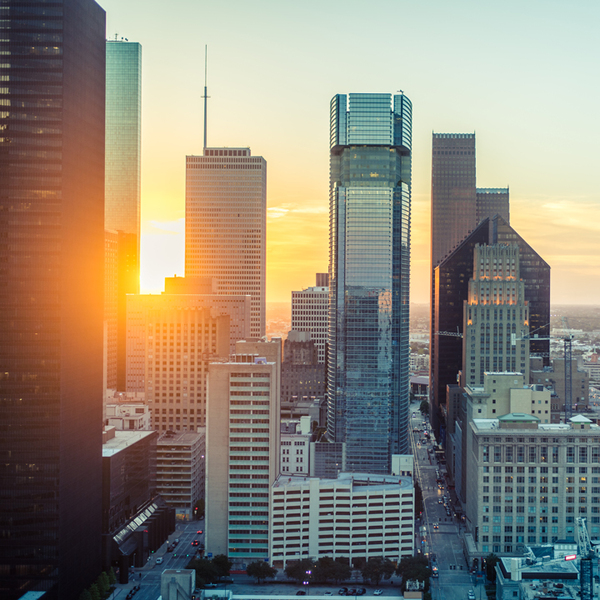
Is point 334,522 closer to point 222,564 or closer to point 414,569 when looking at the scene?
point 414,569

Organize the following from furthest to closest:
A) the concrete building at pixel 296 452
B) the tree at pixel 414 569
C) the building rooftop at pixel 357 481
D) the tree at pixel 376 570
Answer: the concrete building at pixel 296 452 < the building rooftop at pixel 357 481 < the tree at pixel 376 570 < the tree at pixel 414 569

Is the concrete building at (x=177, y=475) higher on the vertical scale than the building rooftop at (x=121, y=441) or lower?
lower

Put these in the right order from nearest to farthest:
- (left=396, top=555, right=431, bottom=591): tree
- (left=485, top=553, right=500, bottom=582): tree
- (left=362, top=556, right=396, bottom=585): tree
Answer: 1. (left=396, top=555, right=431, bottom=591): tree
2. (left=362, top=556, right=396, bottom=585): tree
3. (left=485, top=553, right=500, bottom=582): tree

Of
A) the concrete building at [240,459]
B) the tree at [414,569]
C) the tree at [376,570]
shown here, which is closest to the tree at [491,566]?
the tree at [414,569]

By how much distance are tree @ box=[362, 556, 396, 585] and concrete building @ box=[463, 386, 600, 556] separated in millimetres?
23561

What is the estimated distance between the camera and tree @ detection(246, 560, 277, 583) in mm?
138500

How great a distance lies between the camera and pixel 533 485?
15225 cm

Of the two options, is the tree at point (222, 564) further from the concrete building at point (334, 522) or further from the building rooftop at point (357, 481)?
the building rooftop at point (357, 481)

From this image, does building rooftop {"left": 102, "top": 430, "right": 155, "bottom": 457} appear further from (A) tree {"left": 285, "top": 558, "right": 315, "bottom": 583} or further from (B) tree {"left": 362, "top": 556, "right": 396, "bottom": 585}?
(B) tree {"left": 362, "top": 556, "right": 396, "bottom": 585}

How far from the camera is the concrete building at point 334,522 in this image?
146 metres

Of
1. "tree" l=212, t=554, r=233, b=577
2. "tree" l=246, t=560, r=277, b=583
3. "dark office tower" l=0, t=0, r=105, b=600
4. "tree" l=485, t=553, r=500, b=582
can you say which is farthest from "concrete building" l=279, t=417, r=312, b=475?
"dark office tower" l=0, t=0, r=105, b=600

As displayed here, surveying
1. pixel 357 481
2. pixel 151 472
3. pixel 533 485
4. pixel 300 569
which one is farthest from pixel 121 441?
pixel 533 485

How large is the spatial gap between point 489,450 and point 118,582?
268 ft

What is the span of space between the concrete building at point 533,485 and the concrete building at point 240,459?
46.1 meters
